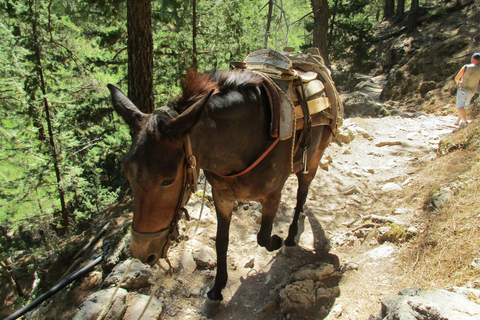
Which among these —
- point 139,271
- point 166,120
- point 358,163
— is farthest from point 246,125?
point 358,163

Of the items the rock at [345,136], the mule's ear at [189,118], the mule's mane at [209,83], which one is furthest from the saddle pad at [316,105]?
the rock at [345,136]

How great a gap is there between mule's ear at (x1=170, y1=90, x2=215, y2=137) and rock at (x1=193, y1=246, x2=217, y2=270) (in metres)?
2.16

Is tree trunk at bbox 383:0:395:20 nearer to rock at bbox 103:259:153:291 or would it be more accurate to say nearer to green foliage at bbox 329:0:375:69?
green foliage at bbox 329:0:375:69

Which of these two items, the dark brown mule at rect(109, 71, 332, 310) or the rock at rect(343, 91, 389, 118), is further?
the rock at rect(343, 91, 389, 118)

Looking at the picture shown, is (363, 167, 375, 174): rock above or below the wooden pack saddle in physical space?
below

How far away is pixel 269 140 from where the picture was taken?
2359 mm

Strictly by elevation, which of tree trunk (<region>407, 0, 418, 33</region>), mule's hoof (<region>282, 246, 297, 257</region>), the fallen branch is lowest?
the fallen branch

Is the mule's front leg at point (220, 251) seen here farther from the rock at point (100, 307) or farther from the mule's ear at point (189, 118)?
the mule's ear at point (189, 118)

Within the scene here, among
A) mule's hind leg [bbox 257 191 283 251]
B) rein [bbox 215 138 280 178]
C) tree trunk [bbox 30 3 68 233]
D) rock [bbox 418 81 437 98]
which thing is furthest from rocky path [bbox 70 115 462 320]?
rock [bbox 418 81 437 98]

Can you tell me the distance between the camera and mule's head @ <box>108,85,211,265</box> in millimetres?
1618

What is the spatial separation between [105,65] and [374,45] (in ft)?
59.7

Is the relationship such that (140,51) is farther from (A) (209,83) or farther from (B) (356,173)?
(B) (356,173)

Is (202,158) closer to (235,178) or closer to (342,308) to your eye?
(235,178)

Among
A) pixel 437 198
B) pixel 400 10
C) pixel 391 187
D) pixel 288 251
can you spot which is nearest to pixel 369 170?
pixel 391 187
